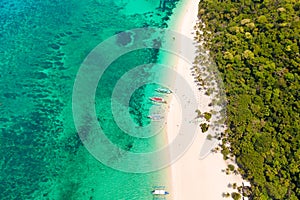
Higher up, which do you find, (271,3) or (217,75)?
(271,3)

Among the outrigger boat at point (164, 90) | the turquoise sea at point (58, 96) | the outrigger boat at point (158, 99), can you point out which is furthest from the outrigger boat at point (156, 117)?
the outrigger boat at point (164, 90)

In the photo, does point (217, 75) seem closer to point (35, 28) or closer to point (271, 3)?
point (271, 3)

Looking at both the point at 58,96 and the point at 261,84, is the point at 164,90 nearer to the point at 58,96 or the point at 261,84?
the point at 261,84

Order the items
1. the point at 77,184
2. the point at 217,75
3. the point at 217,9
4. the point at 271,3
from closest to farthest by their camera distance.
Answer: the point at 77,184 < the point at 217,75 < the point at 271,3 < the point at 217,9

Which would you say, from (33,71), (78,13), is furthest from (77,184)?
(78,13)

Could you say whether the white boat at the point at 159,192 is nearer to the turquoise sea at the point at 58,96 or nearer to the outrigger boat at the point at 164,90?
the turquoise sea at the point at 58,96

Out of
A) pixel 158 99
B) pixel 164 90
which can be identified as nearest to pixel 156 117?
pixel 158 99
